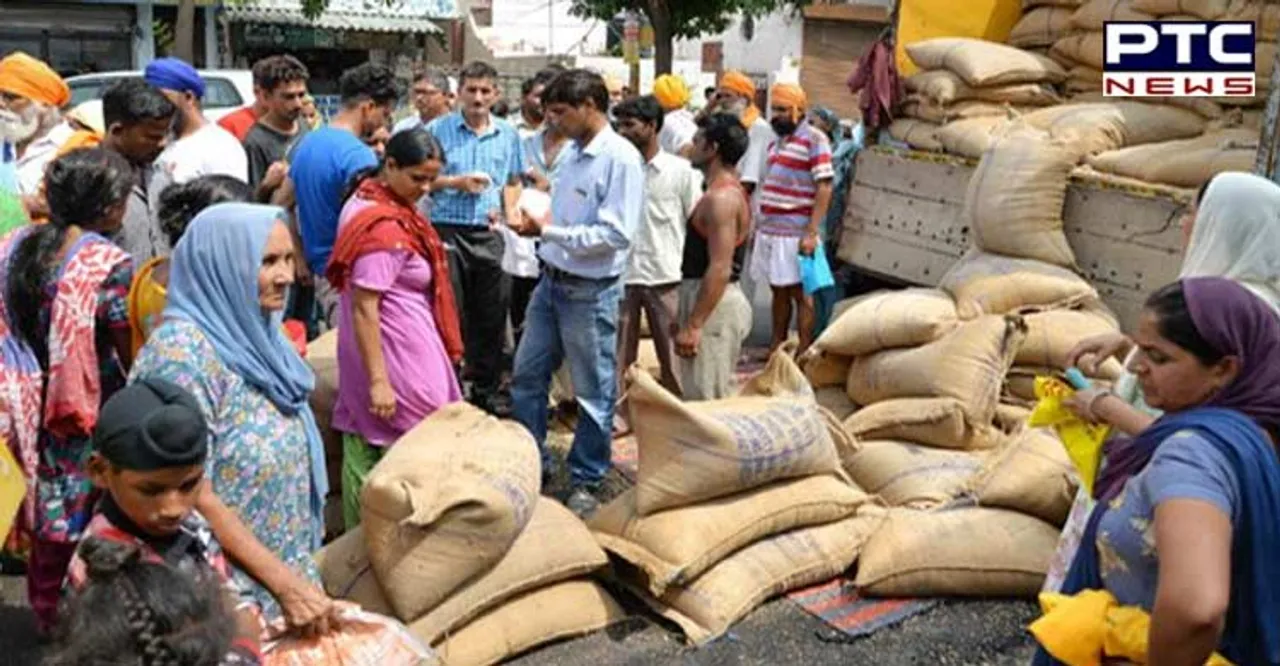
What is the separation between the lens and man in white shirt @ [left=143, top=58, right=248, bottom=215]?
4180mm

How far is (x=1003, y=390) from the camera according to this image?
472 cm

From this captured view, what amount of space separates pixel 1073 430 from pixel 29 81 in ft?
14.1

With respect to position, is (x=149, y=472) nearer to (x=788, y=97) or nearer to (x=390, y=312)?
(x=390, y=312)

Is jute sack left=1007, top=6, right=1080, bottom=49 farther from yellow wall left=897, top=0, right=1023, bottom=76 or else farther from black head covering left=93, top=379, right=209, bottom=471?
black head covering left=93, top=379, right=209, bottom=471

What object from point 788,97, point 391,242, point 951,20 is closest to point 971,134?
point 788,97

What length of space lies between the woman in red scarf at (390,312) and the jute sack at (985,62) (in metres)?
3.34

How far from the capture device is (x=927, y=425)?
436 centimetres

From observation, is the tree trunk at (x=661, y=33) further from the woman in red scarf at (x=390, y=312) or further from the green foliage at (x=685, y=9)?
the woman in red scarf at (x=390, y=312)

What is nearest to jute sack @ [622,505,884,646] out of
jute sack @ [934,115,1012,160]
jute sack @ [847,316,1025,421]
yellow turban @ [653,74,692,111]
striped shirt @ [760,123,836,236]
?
jute sack @ [847,316,1025,421]

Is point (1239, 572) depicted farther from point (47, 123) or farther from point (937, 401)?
point (47, 123)

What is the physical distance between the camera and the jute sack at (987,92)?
5.94m

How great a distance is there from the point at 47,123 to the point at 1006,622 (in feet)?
13.4

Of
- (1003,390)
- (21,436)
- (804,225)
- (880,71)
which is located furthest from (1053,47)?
(21,436)

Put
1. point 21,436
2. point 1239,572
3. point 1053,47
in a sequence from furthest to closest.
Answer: point 1053,47, point 21,436, point 1239,572
